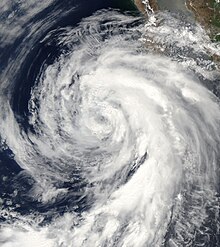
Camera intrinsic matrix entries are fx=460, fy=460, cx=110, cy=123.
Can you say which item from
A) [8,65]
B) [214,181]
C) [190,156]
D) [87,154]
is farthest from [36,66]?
[214,181]

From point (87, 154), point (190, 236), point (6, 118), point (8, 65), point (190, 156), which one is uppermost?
point (8, 65)

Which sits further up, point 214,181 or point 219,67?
point 219,67

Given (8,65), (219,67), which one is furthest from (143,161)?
(8,65)

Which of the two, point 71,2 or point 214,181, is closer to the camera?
point 214,181

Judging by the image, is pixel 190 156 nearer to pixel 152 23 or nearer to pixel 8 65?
pixel 152 23

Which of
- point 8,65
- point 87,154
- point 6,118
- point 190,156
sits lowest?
point 190,156

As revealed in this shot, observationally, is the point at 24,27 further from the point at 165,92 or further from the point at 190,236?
the point at 190,236
